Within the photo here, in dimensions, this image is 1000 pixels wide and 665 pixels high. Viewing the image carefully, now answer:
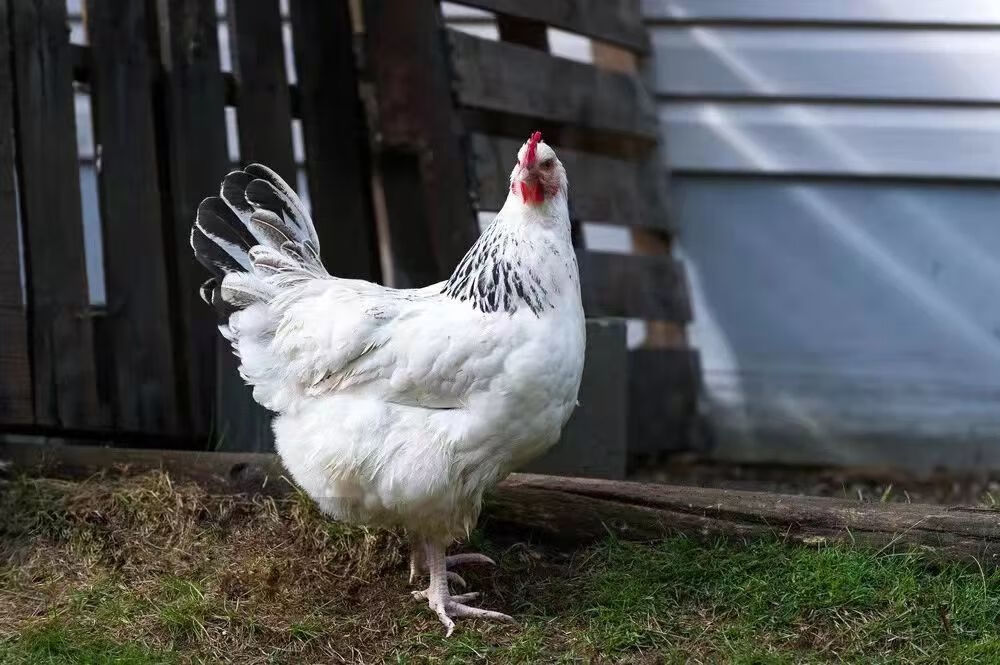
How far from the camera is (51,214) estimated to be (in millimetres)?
4504

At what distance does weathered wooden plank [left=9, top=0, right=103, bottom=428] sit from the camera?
4434mm

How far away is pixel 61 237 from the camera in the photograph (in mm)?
4527

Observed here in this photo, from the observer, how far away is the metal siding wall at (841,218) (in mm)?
6105

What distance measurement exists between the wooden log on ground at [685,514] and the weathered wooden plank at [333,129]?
1.32 metres

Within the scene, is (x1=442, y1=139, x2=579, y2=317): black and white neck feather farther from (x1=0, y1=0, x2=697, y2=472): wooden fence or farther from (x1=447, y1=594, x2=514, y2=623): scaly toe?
(x1=0, y1=0, x2=697, y2=472): wooden fence

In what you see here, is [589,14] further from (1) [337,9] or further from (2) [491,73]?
(1) [337,9]

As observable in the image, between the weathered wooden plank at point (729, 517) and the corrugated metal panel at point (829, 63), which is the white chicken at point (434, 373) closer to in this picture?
the weathered wooden plank at point (729, 517)

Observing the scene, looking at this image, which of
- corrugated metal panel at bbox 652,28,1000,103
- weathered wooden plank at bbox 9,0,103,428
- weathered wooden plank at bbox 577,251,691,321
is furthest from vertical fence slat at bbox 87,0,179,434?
corrugated metal panel at bbox 652,28,1000,103

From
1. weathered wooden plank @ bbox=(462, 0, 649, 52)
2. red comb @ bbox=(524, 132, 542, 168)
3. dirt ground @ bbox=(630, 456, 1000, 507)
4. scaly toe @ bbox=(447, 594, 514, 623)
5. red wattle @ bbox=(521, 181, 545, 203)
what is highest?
weathered wooden plank @ bbox=(462, 0, 649, 52)

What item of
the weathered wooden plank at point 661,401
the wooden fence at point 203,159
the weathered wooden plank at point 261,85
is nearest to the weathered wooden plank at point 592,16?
the wooden fence at point 203,159

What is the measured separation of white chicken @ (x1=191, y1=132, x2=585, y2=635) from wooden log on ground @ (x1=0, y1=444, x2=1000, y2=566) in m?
0.37

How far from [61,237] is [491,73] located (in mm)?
2047

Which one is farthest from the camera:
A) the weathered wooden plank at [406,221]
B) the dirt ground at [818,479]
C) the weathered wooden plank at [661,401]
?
the weathered wooden plank at [661,401]

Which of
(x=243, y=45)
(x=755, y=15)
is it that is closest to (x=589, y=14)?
(x=755, y=15)
